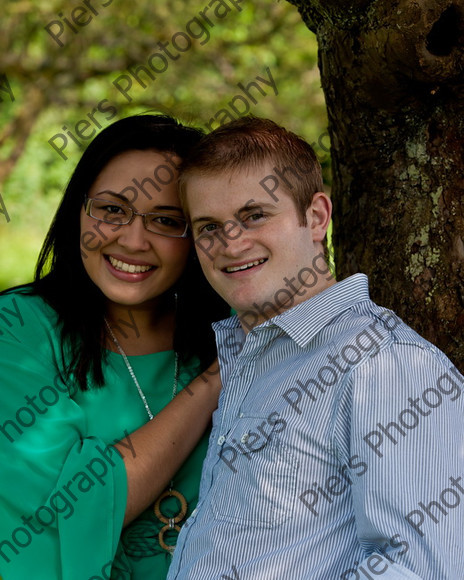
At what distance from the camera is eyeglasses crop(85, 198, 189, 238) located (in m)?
2.38

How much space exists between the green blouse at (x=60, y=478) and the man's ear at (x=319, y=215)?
0.73 metres

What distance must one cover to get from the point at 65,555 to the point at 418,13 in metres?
1.67

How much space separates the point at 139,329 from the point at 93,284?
0.70ft

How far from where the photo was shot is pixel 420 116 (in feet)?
7.26

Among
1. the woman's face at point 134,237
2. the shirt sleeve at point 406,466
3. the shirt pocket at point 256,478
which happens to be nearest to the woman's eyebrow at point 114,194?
the woman's face at point 134,237

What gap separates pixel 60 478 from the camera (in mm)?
2109

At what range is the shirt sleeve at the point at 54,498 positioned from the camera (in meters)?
2.11

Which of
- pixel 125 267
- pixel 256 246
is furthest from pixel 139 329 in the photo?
pixel 256 246

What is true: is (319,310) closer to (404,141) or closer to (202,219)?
(202,219)

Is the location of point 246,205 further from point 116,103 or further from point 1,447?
point 116,103

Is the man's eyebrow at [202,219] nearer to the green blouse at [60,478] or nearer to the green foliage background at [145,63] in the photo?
the green blouse at [60,478]

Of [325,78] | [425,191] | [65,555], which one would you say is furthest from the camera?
[325,78]

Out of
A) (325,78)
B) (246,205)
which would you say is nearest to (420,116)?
(325,78)

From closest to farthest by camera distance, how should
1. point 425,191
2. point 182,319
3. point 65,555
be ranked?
1. point 65,555
2. point 425,191
3. point 182,319
